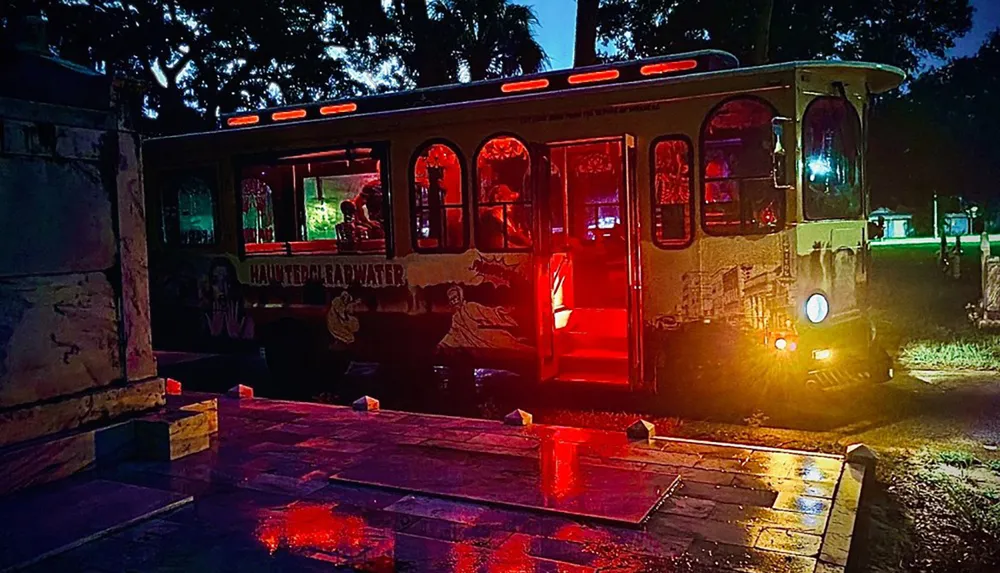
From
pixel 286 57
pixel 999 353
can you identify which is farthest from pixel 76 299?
pixel 286 57

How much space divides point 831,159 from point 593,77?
92.5 inches

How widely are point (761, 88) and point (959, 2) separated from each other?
1537 cm

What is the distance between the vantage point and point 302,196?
988cm

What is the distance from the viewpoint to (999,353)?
34.1 feet

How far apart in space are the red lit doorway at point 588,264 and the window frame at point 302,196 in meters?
1.77

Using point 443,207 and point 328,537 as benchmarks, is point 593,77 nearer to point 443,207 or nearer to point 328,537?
point 443,207

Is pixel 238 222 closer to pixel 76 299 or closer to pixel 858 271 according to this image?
pixel 76 299

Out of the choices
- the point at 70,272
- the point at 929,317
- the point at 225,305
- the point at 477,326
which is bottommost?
the point at 929,317

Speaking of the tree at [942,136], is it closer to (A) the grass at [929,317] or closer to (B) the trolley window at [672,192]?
(A) the grass at [929,317]

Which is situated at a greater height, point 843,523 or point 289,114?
point 289,114

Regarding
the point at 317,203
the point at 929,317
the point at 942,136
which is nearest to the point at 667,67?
the point at 317,203

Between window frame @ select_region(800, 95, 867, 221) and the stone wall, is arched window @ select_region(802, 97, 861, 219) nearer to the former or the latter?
window frame @ select_region(800, 95, 867, 221)

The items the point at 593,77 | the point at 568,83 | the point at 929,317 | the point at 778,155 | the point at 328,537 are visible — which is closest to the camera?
the point at 328,537

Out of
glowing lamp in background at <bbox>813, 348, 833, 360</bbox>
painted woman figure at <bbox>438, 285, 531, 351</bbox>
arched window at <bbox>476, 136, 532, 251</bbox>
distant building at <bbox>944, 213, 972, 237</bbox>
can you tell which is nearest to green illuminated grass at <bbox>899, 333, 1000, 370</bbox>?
glowing lamp in background at <bbox>813, 348, 833, 360</bbox>
